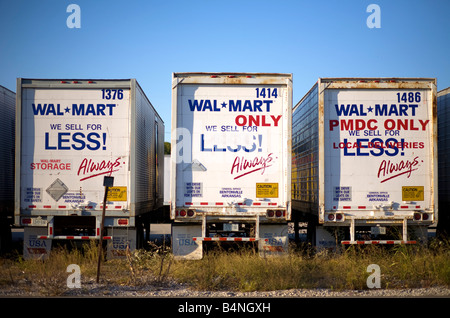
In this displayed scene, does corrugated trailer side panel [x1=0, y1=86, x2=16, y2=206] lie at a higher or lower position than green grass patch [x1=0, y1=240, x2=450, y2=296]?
higher

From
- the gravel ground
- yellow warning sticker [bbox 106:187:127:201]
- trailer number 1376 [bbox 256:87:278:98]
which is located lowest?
the gravel ground

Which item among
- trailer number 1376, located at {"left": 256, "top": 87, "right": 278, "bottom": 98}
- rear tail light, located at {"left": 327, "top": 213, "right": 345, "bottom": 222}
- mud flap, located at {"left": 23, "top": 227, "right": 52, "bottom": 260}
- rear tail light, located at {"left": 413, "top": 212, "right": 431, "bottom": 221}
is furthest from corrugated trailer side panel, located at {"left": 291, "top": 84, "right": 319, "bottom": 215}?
mud flap, located at {"left": 23, "top": 227, "right": 52, "bottom": 260}

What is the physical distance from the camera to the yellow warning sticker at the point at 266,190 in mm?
9031

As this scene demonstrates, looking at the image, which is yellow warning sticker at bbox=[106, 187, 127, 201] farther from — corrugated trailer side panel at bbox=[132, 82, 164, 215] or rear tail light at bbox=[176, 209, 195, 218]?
rear tail light at bbox=[176, 209, 195, 218]

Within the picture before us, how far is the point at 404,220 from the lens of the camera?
908cm

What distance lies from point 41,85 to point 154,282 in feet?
16.1

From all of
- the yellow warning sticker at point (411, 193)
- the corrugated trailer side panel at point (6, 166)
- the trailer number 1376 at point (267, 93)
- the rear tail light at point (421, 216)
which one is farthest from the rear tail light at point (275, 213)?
the corrugated trailer side panel at point (6, 166)

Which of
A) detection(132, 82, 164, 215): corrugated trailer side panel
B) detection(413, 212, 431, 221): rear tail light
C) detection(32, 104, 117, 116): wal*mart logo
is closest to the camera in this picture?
detection(413, 212, 431, 221): rear tail light

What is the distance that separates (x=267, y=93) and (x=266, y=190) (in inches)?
81.9

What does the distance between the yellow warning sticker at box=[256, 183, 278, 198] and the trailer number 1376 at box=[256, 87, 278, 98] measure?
6.19 feet

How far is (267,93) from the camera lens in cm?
912

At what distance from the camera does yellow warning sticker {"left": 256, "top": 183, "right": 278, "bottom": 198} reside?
903 cm

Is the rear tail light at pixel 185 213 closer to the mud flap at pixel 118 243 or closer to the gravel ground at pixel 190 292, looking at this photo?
the mud flap at pixel 118 243
